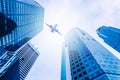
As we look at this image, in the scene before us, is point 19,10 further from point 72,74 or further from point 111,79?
point 111,79

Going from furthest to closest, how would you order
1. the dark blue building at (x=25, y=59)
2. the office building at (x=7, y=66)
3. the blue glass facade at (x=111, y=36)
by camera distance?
the blue glass facade at (x=111, y=36), the dark blue building at (x=25, y=59), the office building at (x=7, y=66)

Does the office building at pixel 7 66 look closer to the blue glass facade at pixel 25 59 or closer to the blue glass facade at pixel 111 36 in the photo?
the blue glass facade at pixel 25 59

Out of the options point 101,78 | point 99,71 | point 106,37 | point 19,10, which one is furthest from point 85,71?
point 106,37

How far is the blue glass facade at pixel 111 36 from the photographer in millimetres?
156250

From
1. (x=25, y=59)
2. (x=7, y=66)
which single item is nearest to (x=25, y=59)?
(x=25, y=59)

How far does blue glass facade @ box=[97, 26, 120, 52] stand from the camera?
156 meters

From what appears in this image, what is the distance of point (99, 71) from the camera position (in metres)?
67.2

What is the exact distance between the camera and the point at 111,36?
16638 centimetres

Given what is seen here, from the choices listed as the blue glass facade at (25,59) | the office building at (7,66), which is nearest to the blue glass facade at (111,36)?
the blue glass facade at (25,59)

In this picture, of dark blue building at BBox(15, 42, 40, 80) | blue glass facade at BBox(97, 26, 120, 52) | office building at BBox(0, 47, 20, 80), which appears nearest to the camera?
office building at BBox(0, 47, 20, 80)

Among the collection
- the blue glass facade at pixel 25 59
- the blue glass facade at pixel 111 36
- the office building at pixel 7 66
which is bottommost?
the blue glass facade at pixel 25 59

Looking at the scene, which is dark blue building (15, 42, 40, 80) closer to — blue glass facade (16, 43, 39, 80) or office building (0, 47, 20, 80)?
blue glass facade (16, 43, 39, 80)

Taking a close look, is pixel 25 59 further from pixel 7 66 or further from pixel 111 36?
pixel 111 36

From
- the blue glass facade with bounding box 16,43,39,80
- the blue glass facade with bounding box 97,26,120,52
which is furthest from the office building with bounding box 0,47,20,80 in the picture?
the blue glass facade with bounding box 97,26,120,52
